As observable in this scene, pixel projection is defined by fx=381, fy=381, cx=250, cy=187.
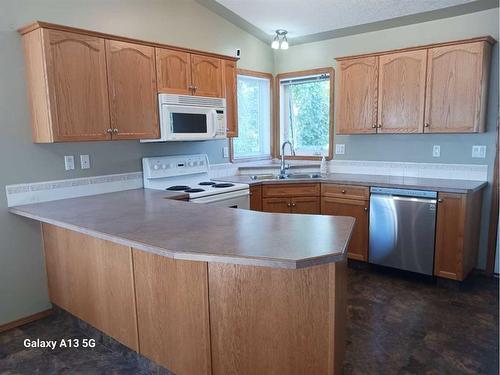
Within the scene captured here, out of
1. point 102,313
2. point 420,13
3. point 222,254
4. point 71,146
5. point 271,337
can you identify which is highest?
point 420,13

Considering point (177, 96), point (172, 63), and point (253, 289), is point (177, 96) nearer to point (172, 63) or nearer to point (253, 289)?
point (172, 63)

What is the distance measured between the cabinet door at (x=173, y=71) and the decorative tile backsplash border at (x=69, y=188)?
0.84 meters

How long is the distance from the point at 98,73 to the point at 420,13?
2.96m

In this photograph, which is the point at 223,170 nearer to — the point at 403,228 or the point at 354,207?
the point at 354,207

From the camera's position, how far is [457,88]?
10.9 ft

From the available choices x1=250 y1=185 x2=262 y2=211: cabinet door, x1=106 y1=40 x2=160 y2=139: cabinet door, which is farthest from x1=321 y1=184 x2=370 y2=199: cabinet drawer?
x1=106 y1=40 x2=160 y2=139: cabinet door

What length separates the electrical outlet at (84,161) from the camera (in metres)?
3.08

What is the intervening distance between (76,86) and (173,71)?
88cm

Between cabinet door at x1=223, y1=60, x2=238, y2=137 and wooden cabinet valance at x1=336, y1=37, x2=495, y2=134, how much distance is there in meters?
1.12

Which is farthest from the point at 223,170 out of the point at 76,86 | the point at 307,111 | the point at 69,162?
the point at 76,86

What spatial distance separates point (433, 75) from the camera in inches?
135

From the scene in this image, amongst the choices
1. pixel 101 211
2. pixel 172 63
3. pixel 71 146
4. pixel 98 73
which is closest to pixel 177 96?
pixel 172 63

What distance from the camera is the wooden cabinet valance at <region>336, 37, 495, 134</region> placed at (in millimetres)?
3271

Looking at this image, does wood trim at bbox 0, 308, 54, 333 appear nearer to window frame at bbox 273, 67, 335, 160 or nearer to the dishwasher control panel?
the dishwasher control panel
